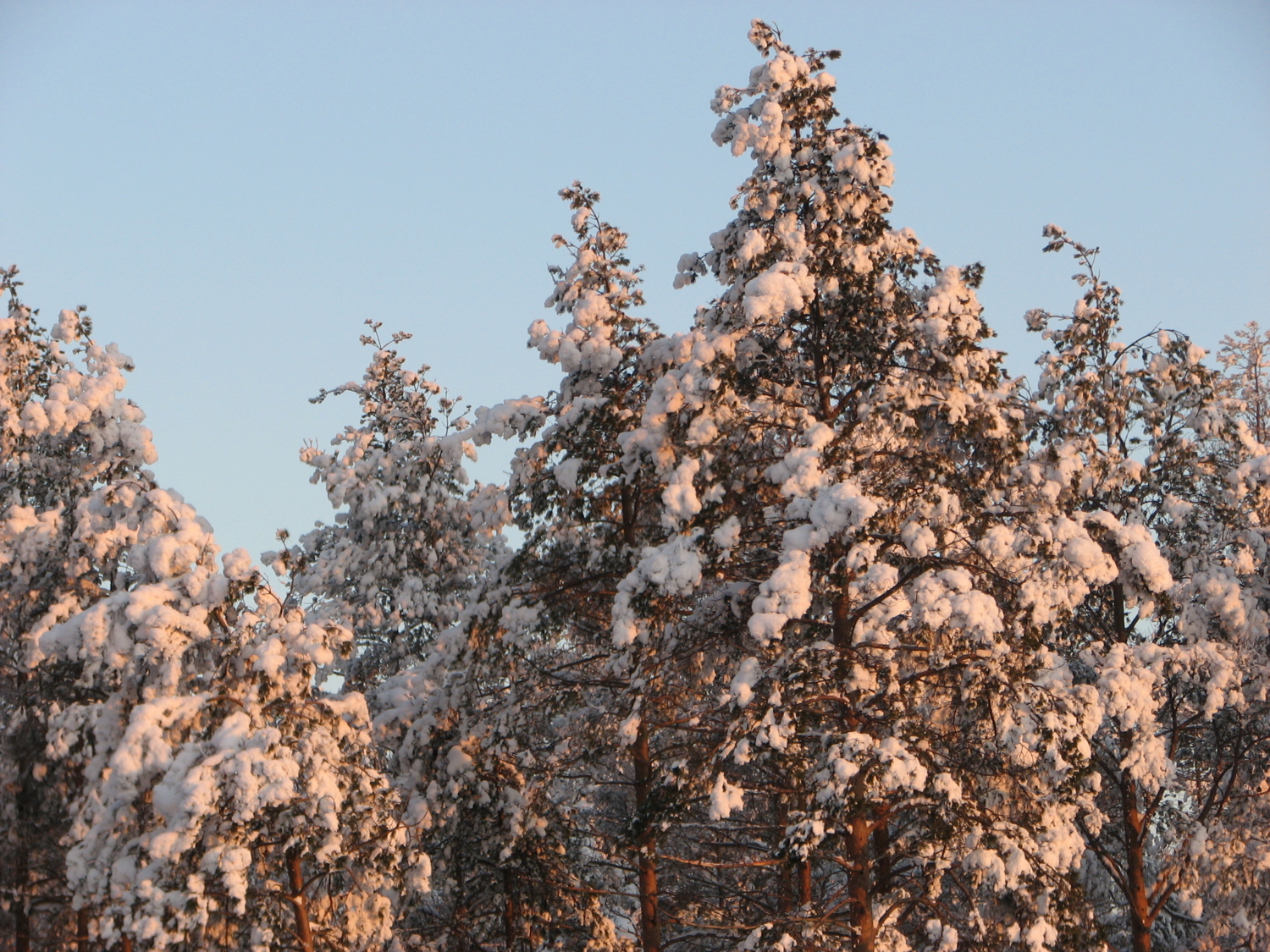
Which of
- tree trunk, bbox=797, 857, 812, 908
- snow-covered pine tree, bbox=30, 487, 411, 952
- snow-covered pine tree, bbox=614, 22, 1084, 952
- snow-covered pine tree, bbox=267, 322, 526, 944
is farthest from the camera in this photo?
snow-covered pine tree, bbox=267, 322, 526, 944

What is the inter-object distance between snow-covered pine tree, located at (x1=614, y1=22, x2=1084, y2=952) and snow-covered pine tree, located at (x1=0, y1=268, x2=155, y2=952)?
8.56m

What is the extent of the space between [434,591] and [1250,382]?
18.2m

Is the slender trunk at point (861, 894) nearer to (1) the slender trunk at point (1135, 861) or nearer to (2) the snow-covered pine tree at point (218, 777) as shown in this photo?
(1) the slender trunk at point (1135, 861)

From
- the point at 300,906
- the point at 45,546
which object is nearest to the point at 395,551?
the point at 45,546

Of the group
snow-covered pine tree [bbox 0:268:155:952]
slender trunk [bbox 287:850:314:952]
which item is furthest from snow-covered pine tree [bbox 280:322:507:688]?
slender trunk [bbox 287:850:314:952]

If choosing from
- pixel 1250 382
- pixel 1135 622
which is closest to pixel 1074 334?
pixel 1135 622

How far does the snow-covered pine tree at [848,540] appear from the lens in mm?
13320

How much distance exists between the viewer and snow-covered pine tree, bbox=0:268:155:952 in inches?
728

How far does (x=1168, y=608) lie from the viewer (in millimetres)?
16734

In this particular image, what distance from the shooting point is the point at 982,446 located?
1466 cm

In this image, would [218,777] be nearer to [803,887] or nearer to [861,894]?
[861,894]

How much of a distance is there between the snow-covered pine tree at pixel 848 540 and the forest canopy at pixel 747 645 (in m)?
0.05

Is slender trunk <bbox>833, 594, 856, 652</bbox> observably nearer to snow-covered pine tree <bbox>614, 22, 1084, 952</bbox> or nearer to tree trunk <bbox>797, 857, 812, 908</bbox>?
snow-covered pine tree <bbox>614, 22, 1084, 952</bbox>

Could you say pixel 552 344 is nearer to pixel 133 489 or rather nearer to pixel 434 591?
pixel 133 489
